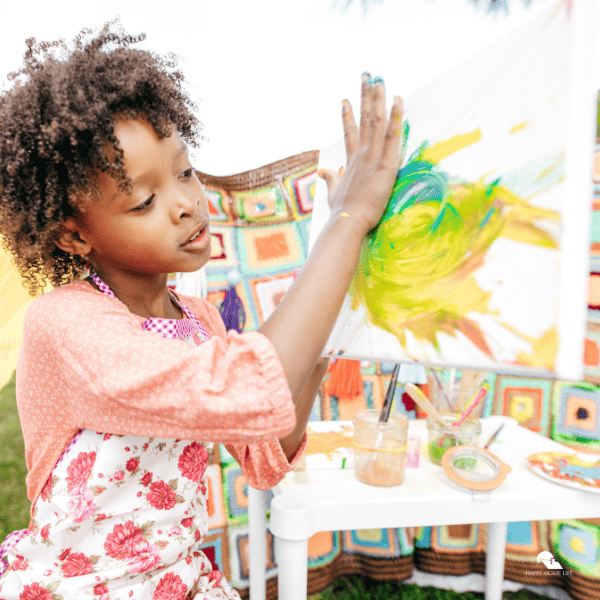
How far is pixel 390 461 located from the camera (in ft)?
2.54

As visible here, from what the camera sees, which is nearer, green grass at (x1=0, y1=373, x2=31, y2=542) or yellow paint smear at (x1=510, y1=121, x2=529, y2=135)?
yellow paint smear at (x1=510, y1=121, x2=529, y2=135)

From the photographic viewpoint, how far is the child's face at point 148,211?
50cm

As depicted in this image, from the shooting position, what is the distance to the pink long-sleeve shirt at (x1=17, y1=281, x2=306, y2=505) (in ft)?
A: 1.22

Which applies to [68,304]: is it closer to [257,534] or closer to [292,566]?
[292,566]

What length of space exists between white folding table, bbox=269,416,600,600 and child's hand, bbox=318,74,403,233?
48 cm

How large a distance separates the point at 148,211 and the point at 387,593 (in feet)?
4.23

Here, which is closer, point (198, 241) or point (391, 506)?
point (198, 241)

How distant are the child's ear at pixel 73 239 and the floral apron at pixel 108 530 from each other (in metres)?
0.06

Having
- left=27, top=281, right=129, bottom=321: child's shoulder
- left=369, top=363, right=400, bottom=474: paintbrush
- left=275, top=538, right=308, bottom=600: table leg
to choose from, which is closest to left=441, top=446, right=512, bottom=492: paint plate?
left=369, top=363, right=400, bottom=474: paintbrush

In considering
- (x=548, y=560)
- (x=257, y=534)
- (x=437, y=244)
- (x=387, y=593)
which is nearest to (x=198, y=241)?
(x=437, y=244)

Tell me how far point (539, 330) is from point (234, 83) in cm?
125

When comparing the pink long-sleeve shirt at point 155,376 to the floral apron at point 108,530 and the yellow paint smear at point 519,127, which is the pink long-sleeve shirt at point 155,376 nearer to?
the floral apron at point 108,530

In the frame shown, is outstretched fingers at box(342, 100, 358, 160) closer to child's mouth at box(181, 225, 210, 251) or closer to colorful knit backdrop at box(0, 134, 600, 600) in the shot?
child's mouth at box(181, 225, 210, 251)

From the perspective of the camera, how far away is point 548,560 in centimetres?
125
